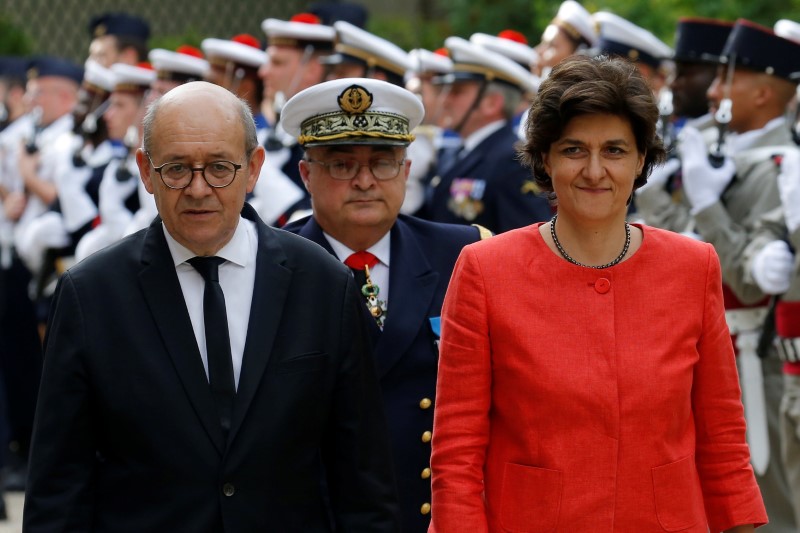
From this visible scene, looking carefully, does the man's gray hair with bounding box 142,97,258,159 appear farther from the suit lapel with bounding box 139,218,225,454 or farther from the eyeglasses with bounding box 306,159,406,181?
the eyeglasses with bounding box 306,159,406,181

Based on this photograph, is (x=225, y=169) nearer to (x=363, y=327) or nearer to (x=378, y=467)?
(x=363, y=327)

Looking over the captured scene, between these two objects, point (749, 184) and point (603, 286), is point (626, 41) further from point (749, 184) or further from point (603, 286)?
point (603, 286)

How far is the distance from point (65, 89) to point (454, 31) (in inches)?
250

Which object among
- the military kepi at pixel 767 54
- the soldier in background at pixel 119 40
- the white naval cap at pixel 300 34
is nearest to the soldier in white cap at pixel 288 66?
the white naval cap at pixel 300 34

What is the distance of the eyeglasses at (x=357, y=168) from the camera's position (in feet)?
14.5

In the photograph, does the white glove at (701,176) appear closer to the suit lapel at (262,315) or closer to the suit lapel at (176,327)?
the suit lapel at (262,315)

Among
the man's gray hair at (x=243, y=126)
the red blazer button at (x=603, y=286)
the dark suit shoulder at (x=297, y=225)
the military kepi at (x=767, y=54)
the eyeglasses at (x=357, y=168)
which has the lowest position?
the red blazer button at (x=603, y=286)

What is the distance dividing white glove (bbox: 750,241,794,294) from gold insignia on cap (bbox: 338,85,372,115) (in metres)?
2.26

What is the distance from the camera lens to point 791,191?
595 cm

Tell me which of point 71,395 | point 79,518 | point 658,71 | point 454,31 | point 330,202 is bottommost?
point 79,518

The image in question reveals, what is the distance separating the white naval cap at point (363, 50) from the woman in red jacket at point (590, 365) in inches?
167

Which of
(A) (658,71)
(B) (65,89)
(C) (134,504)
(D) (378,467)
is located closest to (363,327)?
(D) (378,467)

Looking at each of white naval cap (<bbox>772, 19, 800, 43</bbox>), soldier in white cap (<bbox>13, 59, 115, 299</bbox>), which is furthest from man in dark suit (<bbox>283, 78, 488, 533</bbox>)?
soldier in white cap (<bbox>13, 59, 115, 299</bbox>)

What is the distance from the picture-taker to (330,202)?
4.39 metres
